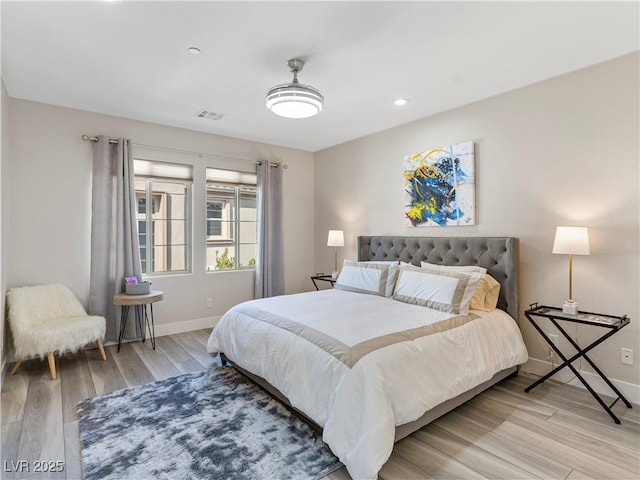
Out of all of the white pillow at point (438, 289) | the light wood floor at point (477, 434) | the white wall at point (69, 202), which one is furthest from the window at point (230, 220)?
the white pillow at point (438, 289)

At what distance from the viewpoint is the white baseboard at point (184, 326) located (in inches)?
172

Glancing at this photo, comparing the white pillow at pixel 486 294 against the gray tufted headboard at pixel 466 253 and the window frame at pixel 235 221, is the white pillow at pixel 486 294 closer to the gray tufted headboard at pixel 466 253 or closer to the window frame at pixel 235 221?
the gray tufted headboard at pixel 466 253

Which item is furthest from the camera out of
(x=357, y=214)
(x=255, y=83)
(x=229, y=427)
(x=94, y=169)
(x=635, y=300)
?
(x=357, y=214)

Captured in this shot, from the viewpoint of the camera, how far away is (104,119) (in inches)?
156

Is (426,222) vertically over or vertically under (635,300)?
over

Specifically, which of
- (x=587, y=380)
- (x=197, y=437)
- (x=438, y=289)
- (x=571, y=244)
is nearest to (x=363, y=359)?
(x=197, y=437)

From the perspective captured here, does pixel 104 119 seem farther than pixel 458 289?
Yes

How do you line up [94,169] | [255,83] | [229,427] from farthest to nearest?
[94,169] < [255,83] < [229,427]

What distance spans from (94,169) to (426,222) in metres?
3.75

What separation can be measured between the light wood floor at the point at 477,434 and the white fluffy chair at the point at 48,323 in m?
0.29

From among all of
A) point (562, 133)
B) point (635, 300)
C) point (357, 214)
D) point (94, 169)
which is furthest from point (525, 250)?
point (94, 169)

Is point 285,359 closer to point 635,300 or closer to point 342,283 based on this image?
point 342,283

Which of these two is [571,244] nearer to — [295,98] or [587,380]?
[587,380]

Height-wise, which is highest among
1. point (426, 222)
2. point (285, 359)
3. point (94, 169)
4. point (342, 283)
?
point (94, 169)
